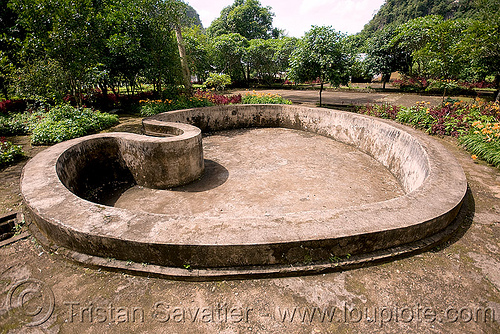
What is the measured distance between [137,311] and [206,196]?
111 inches

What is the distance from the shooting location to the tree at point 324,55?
9344 millimetres

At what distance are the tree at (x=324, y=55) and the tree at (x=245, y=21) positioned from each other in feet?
93.8

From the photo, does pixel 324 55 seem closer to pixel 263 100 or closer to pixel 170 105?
pixel 263 100

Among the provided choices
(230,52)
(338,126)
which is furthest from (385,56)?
(338,126)

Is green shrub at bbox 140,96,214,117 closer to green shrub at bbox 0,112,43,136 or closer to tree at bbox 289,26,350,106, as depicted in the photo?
green shrub at bbox 0,112,43,136

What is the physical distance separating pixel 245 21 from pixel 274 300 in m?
41.0

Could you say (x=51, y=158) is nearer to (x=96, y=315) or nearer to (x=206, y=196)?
(x=206, y=196)

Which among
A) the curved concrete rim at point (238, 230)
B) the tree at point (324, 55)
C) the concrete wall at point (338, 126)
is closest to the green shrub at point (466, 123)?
the concrete wall at point (338, 126)

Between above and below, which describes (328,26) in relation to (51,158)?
above

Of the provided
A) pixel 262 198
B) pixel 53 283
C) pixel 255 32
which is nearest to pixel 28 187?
pixel 53 283

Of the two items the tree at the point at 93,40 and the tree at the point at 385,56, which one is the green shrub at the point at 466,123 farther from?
the tree at the point at 385,56

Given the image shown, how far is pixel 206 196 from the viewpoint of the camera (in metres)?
4.64

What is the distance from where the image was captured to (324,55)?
9.45 meters

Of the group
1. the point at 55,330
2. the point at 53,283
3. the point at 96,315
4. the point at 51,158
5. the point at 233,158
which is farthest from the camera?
the point at 233,158
